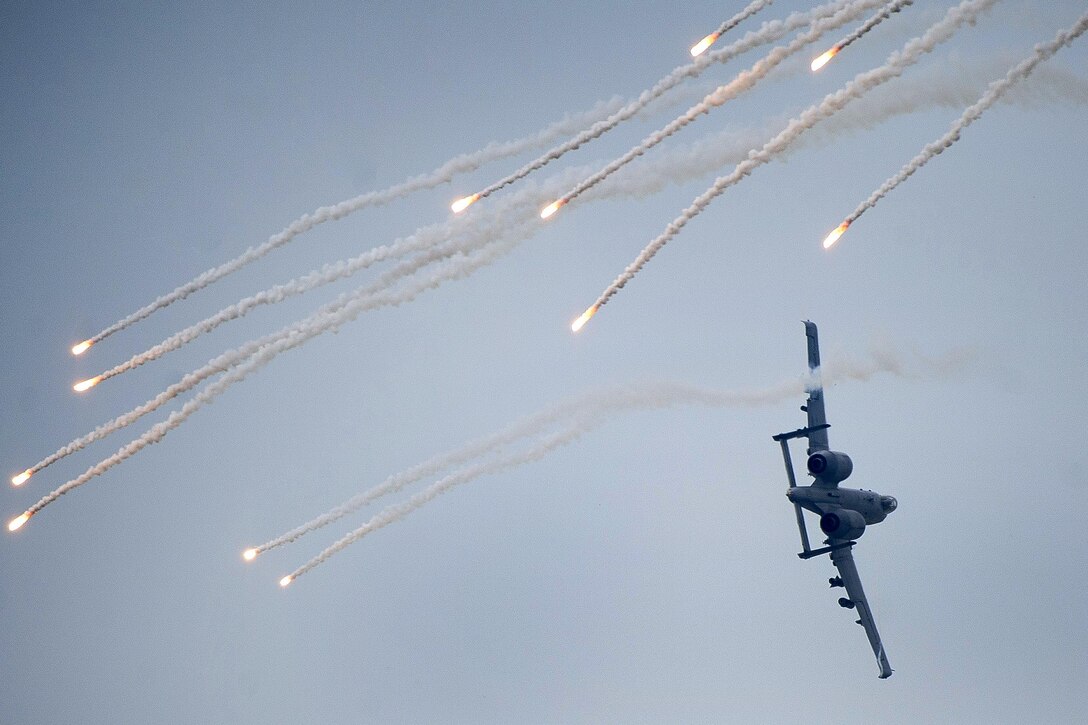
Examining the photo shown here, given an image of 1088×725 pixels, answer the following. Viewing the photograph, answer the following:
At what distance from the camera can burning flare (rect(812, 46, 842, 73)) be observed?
44781mm

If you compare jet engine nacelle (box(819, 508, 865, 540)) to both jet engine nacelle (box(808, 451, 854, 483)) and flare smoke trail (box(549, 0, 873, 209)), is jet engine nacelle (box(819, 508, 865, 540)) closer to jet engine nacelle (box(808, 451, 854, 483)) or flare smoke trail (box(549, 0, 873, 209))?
jet engine nacelle (box(808, 451, 854, 483))

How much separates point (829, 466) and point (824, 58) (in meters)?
19.0

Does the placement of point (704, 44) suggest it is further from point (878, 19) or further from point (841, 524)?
point (841, 524)

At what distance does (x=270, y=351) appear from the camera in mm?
58188

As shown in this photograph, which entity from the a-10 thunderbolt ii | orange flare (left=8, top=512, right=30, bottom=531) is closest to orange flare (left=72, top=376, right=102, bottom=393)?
orange flare (left=8, top=512, right=30, bottom=531)

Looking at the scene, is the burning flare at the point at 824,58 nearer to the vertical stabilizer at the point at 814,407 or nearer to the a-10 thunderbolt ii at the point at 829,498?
the a-10 thunderbolt ii at the point at 829,498

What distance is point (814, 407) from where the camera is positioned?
63969mm

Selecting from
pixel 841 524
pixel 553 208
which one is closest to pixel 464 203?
pixel 553 208

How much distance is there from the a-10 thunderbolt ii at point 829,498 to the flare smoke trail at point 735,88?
11695 millimetres

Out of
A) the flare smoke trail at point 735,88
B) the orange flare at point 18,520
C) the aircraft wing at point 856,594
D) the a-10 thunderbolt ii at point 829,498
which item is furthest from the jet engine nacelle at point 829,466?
the orange flare at point 18,520

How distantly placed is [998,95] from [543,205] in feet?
49.9

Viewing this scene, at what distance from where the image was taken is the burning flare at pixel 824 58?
147ft

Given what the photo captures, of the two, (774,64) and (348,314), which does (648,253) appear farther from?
(348,314)

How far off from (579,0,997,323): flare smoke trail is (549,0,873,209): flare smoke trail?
1636 mm
